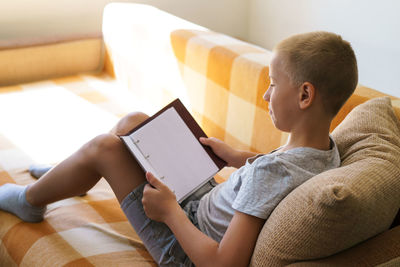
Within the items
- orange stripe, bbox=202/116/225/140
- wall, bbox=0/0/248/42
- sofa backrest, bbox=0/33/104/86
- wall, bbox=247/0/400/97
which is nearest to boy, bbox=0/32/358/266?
orange stripe, bbox=202/116/225/140

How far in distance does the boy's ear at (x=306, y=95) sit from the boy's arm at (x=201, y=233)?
250mm

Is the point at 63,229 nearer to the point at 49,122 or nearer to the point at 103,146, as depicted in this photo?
the point at 103,146

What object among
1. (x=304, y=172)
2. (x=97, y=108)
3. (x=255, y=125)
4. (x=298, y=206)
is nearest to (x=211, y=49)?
(x=255, y=125)

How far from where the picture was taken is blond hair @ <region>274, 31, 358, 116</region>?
992 mm

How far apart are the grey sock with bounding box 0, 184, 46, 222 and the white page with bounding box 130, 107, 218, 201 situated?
39cm

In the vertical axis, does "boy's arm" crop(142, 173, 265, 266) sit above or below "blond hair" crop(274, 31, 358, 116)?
below

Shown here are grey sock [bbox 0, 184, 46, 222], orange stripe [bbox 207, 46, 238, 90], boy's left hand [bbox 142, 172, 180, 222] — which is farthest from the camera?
orange stripe [bbox 207, 46, 238, 90]

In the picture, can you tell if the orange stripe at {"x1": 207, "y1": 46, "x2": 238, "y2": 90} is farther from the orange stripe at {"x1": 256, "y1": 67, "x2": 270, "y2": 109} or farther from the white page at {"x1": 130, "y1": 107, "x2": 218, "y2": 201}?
the white page at {"x1": 130, "y1": 107, "x2": 218, "y2": 201}

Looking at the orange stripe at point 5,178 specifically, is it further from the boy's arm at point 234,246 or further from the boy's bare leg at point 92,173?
the boy's arm at point 234,246

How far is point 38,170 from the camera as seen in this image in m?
1.67

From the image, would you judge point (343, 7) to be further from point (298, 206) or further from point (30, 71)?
point (298, 206)

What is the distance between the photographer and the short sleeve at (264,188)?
975mm

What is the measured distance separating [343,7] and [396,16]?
344 millimetres

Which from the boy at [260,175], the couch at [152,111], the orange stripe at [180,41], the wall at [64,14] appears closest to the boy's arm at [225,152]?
the boy at [260,175]
